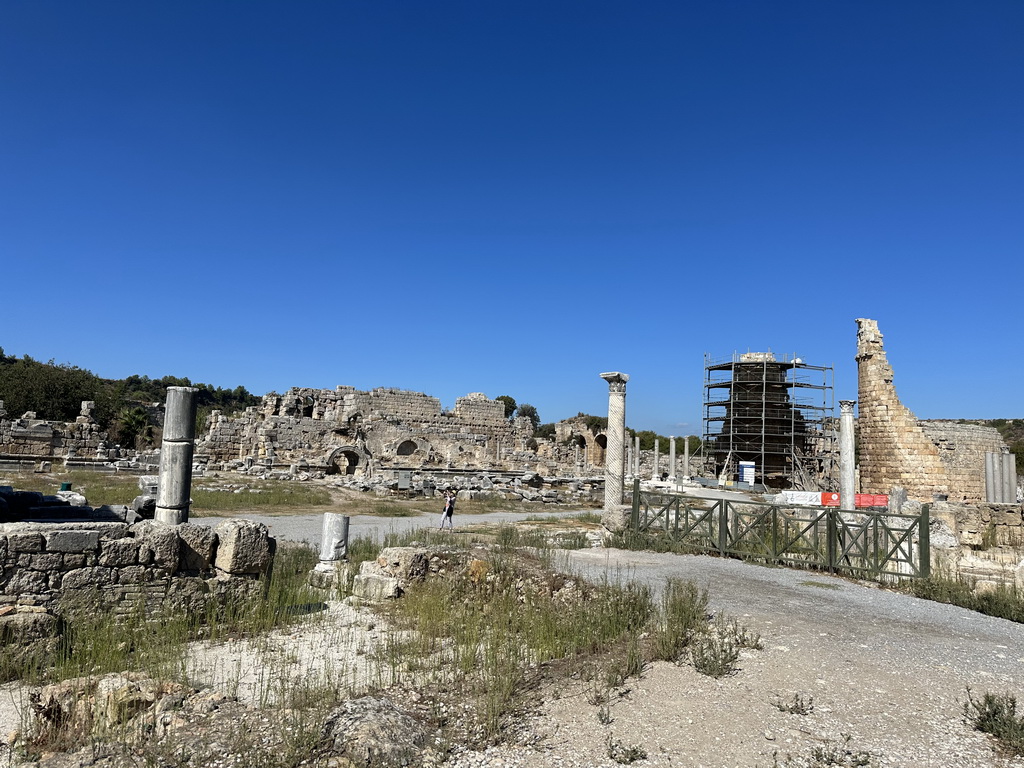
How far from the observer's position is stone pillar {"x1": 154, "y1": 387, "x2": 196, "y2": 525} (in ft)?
27.5

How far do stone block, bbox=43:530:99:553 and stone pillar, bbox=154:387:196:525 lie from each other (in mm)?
2099

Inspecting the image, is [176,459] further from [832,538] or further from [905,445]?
[905,445]

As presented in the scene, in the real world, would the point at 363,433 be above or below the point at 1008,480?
above

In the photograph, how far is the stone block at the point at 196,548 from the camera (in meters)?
6.66

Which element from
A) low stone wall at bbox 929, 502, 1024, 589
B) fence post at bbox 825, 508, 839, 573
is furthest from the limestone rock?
low stone wall at bbox 929, 502, 1024, 589

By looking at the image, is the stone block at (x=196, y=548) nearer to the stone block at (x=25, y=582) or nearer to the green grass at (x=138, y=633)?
the green grass at (x=138, y=633)

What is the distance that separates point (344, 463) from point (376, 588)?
2513 cm

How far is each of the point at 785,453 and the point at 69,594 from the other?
98.0 feet

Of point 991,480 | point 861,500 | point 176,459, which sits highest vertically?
point 991,480

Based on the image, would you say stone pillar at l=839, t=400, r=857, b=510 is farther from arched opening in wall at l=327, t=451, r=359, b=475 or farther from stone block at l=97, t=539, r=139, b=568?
arched opening in wall at l=327, t=451, r=359, b=475

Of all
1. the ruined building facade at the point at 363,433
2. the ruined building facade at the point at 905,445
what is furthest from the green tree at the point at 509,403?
the ruined building facade at the point at 905,445

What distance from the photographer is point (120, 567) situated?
6172mm

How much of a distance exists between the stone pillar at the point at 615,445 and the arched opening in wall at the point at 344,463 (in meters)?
19.4

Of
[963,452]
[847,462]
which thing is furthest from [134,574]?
[963,452]
